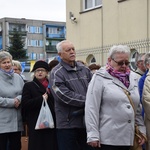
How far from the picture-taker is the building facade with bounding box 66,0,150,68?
16047 mm

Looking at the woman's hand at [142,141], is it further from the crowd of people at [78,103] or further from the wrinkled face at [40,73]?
the wrinkled face at [40,73]

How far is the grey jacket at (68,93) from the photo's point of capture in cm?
514

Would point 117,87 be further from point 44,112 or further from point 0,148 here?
point 0,148

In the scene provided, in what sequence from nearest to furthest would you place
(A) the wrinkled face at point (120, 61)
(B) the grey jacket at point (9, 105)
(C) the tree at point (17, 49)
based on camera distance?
(A) the wrinkled face at point (120, 61) → (B) the grey jacket at point (9, 105) → (C) the tree at point (17, 49)

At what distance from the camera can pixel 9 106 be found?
20.8 ft

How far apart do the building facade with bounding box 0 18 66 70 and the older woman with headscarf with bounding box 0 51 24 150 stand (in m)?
84.1

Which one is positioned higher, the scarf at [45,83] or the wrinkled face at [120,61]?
the wrinkled face at [120,61]

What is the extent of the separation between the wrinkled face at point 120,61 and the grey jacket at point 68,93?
0.76 metres

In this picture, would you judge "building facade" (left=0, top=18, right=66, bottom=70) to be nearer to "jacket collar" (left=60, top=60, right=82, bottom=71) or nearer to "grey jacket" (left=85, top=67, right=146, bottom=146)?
"jacket collar" (left=60, top=60, right=82, bottom=71)

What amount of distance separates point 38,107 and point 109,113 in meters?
2.13

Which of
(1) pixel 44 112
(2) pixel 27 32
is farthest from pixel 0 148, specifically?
(2) pixel 27 32

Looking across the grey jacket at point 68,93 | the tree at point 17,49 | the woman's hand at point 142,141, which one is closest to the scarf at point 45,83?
the grey jacket at point 68,93

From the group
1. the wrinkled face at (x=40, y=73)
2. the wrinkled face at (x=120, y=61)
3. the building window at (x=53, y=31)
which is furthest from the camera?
the building window at (x=53, y=31)

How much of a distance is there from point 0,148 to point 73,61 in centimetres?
199
